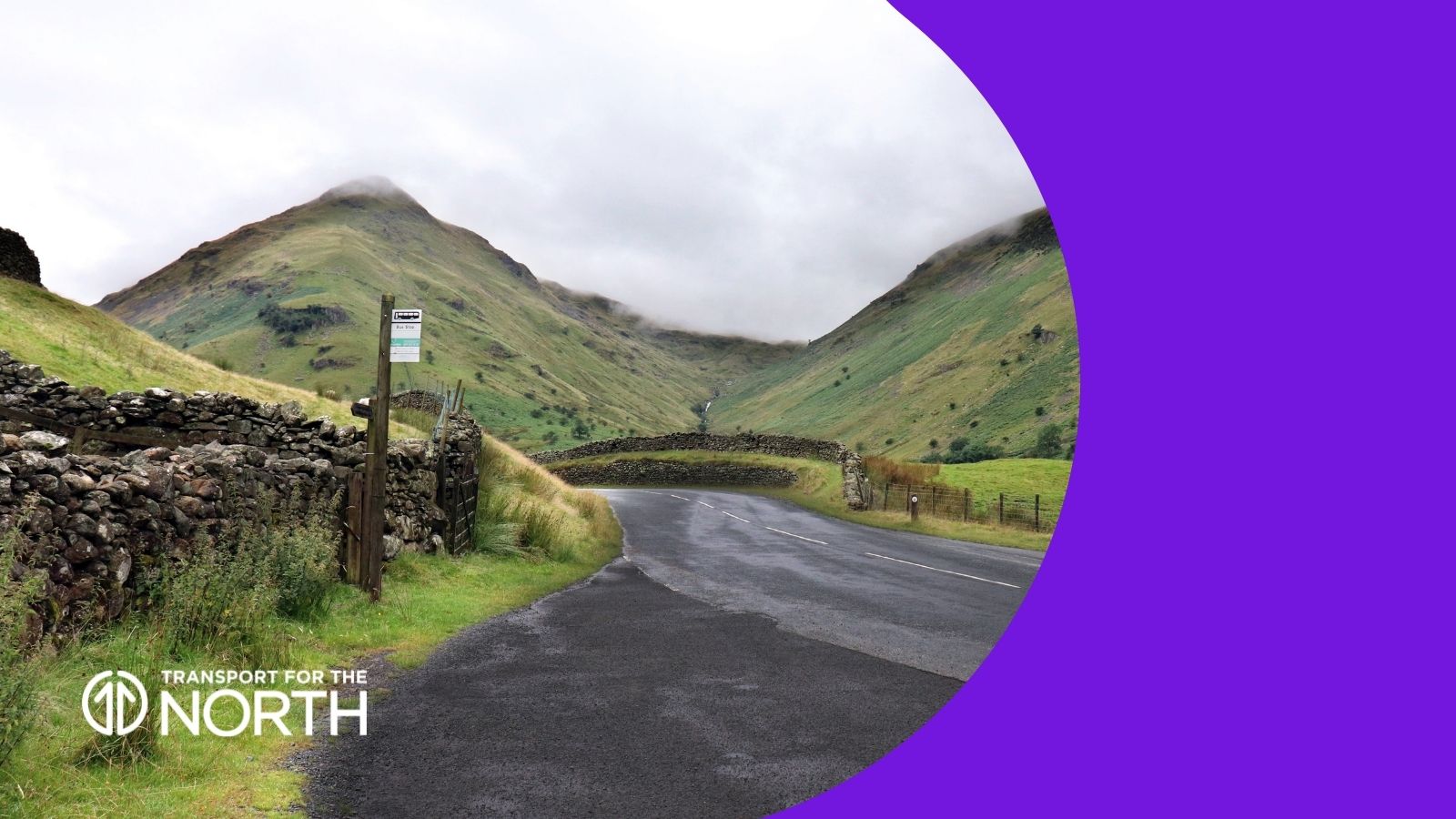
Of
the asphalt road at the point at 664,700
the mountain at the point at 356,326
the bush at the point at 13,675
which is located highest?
the mountain at the point at 356,326

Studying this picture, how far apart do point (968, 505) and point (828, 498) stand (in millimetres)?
9244

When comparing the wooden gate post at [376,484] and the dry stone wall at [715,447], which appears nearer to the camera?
the wooden gate post at [376,484]

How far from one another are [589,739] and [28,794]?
2.78 m

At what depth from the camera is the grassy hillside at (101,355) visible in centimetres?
1969

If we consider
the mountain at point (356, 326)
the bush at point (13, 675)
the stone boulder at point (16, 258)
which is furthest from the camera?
the mountain at point (356, 326)

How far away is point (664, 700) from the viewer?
6242mm

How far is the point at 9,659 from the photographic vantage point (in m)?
4.19

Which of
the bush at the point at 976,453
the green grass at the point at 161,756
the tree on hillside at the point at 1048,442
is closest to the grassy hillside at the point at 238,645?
the green grass at the point at 161,756

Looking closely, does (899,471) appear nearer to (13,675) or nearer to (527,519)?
(527,519)

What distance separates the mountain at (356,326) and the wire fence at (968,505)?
1589cm

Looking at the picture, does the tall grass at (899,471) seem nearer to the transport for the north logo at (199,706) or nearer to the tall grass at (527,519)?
the tall grass at (527,519)

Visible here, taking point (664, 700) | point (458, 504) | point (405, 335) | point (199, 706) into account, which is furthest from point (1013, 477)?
point (199, 706)

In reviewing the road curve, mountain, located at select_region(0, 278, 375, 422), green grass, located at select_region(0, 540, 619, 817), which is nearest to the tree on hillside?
the road curve

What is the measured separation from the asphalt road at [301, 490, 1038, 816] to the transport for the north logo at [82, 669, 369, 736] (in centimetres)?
36
